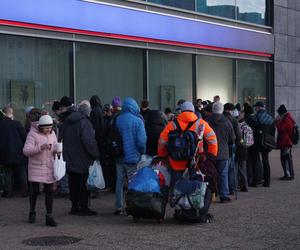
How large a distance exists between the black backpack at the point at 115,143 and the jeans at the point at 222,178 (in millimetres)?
2157

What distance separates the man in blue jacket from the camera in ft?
33.5

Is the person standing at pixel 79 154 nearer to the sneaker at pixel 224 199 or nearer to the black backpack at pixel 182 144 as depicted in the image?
the black backpack at pixel 182 144

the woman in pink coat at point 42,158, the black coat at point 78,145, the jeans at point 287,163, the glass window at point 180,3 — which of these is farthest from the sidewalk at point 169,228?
the glass window at point 180,3

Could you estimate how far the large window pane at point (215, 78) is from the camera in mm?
20969

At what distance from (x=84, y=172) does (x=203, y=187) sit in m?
1.92

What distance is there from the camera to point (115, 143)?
10.3 metres

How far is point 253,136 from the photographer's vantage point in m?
13.9

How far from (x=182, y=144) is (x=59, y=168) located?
5.99 feet

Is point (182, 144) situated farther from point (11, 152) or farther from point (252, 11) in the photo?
point (252, 11)

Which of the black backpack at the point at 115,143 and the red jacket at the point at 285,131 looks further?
the red jacket at the point at 285,131

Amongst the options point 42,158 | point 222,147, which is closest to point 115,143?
point 42,158

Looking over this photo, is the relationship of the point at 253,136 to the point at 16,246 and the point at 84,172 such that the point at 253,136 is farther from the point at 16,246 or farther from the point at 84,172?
the point at 16,246

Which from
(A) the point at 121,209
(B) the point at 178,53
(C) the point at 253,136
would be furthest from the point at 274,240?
(B) the point at 178,53

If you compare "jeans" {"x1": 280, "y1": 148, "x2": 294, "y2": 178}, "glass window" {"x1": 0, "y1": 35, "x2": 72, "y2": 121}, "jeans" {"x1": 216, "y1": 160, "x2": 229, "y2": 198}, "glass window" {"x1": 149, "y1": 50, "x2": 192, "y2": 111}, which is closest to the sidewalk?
"jeans" {"x1": 216, "y1": 160, "x2": 229, "y2": 198}
